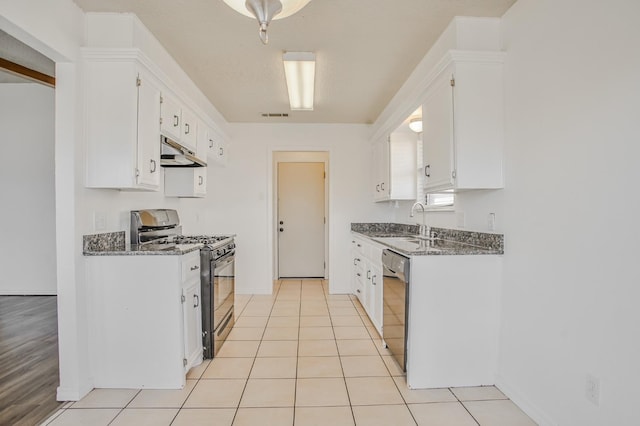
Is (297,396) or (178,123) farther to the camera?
(178,123)

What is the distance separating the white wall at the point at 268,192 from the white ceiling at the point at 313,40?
1036mm

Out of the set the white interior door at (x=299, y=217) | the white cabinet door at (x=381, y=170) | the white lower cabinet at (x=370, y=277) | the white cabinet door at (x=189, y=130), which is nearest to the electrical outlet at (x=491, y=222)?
the white lower cabinet at (x=370, y=277)

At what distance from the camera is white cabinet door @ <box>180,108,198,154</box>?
3.03 meters

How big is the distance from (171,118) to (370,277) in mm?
2377

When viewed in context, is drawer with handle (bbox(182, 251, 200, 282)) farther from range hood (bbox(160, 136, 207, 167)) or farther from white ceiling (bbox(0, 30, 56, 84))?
white ceiling (bbox(0, 30, 56, 84))

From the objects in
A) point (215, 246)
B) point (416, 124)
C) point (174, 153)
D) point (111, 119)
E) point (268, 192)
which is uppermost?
point (416, 124)

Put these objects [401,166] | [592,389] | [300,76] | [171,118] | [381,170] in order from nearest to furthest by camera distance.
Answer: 1. [592,389]
2. [171,118]
3. [300,76]
4. [401,166]
5. [381,170]

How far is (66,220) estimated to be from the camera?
2.06m

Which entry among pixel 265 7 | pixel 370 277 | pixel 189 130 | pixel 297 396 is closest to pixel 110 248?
pixel 189 130

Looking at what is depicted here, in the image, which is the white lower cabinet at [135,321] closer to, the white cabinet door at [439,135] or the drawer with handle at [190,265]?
the drawer with handle at [190,265]

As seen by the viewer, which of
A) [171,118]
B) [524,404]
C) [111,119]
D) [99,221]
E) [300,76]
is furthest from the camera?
[300,76]

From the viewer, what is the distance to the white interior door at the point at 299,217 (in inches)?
232

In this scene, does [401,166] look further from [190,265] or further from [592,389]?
[592,389]

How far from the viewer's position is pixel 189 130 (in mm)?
3158
